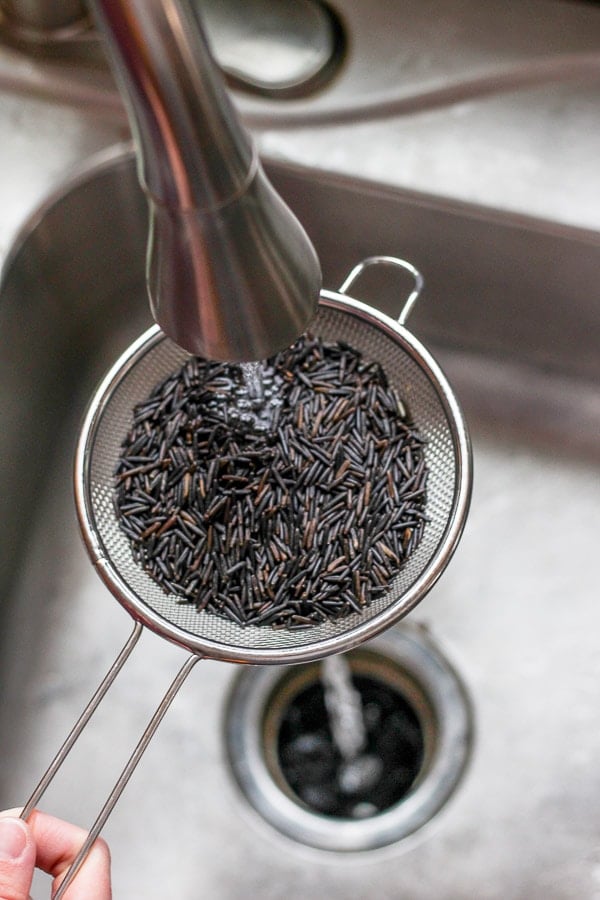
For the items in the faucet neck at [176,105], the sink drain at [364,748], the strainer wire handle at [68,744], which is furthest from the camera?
the sink drain at [364,748]

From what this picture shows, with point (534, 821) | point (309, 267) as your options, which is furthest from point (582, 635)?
point (309, 267)

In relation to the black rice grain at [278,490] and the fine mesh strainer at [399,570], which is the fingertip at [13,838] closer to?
the fine mesh strainer at [399,570]

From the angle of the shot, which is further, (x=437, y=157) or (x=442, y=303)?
(x=442, y=303)

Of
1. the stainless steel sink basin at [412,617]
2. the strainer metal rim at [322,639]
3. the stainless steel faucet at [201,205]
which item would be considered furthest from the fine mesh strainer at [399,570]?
the stainless steel faucet at [201,205]

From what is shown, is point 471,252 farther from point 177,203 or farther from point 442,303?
point 177,203

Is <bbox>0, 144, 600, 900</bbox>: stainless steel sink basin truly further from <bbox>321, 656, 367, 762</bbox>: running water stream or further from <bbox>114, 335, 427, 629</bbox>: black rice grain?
<bbox>114, 335, 427, 629</bbox>: black rice grain
